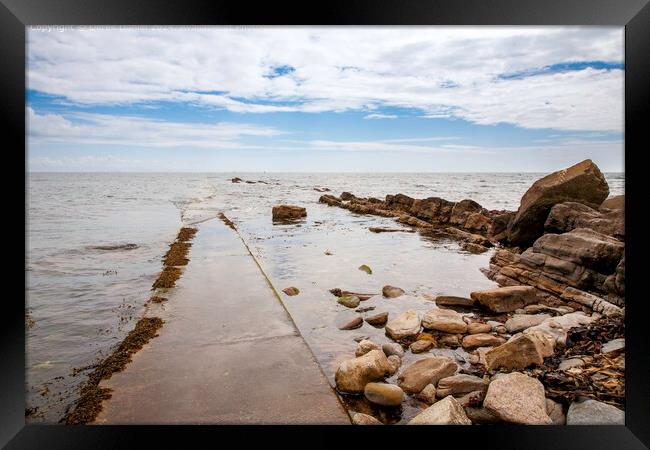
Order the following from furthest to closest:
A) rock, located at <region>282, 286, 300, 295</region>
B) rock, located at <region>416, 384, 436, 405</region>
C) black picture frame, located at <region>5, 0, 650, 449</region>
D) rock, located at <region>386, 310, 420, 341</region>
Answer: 1. rock, located at <region>282, 286, 300, 295</region>
2. rock, located at <region>386, 310, 420, 341</region>
3. rock, located at <region>416, 384, 436, 405</region>
4. black picture frame, located at <region>5, 0, 650, 449</region>

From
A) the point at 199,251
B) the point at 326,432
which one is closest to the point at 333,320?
the point at 326,432

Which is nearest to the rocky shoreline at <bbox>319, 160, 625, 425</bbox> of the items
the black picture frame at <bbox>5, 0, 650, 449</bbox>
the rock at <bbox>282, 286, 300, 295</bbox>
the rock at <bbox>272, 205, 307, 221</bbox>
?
the black picture frame at <bbox>5, 0, 650, 449</bbox>

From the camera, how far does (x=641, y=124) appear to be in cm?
324

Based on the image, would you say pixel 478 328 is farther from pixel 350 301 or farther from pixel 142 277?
pixel 142 277

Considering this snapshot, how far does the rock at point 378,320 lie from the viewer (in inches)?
207

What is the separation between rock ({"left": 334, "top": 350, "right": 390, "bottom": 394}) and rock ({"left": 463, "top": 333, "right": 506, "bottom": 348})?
136 cm

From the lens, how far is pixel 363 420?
10.4 feet

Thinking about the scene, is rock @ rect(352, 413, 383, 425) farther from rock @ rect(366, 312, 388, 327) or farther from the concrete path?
rock @ rect(366, 312, 388, 327)

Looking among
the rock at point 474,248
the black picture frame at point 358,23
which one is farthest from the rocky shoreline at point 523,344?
the rock at point 474,248

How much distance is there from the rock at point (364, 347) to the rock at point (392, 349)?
0.10 metres

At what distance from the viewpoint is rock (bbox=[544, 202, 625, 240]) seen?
7562 mm

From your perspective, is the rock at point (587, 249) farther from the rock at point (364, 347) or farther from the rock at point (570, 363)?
the rock at point (364, 347)

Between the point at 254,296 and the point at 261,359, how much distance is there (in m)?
2.19

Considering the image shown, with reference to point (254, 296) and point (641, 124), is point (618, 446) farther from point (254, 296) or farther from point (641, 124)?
point (254, 296)
